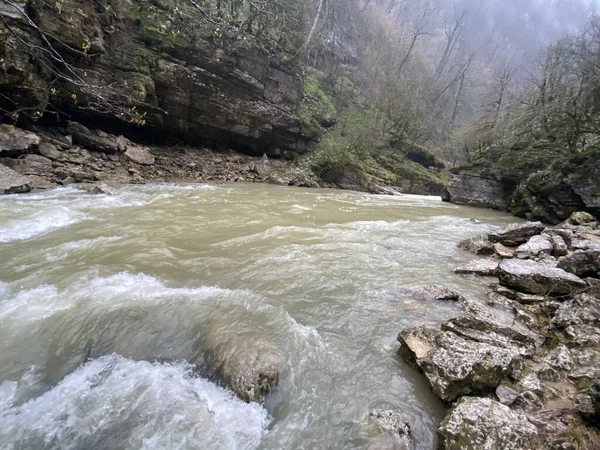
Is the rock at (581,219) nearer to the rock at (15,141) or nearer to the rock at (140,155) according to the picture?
the rock at (140,155)

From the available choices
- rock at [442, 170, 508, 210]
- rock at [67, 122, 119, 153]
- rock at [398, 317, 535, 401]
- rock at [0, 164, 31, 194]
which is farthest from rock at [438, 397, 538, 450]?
rock at [442, 170, 508, 210]

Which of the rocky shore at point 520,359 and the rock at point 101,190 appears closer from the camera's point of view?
the rocky shore at point 520,359

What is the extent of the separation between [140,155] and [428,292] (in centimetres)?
1366

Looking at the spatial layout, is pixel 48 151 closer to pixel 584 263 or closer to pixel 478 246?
pixel 478 246

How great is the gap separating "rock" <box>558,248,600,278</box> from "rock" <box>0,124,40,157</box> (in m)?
14.4

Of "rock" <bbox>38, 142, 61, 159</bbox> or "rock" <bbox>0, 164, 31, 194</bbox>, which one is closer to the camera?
"rock" <bbox>0, 164, 31, 194</bbox>

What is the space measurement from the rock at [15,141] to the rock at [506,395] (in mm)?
13254

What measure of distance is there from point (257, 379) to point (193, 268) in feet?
8.38

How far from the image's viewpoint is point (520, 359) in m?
2.76

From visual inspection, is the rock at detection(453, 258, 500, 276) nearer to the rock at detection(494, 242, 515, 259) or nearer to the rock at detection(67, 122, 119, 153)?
the rock at detection(494, 242, 515, 259)

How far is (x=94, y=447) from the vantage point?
2.06m

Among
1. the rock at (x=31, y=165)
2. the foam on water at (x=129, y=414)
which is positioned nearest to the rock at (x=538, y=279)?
the foam on water at (x=129, y=414)

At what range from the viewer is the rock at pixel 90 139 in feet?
39.2

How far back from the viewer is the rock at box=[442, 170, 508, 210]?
15070 millimetres
